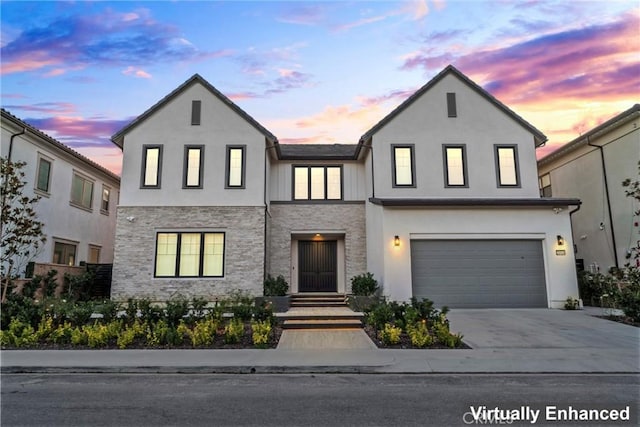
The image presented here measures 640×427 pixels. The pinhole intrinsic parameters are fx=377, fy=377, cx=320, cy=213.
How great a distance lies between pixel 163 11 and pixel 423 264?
11.9 metres

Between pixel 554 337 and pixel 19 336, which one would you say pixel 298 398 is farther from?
pixel 19 336

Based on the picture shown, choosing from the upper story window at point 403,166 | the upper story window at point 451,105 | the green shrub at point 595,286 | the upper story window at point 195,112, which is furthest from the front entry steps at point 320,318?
the green shrub at point 595,286

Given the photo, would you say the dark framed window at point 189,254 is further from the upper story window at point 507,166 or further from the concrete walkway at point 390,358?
the upper story window at point 507,166

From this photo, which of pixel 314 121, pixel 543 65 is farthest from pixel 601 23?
pixel 314 121

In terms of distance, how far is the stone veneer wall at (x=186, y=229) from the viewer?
1388 cm

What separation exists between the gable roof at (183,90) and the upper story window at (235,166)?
3.48 ft

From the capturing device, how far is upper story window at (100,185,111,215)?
20250 millimetres

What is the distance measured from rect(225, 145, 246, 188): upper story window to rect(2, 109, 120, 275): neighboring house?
7.83 metres

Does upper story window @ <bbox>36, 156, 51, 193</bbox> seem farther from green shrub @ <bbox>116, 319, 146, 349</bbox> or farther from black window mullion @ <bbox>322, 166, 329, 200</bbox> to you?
black window mullion @ <bbox>322, 166, 329, 200</bbox>

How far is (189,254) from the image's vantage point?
46.8ft

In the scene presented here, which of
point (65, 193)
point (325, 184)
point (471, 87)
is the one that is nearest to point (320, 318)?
point (325, 184)

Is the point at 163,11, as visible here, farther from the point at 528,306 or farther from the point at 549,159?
the point at 549,159

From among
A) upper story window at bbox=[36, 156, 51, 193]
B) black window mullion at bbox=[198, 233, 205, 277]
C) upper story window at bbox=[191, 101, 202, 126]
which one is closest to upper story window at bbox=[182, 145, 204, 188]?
upper story window at bbox=[191, 101, 202, 126]

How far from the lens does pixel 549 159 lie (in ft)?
65.0
